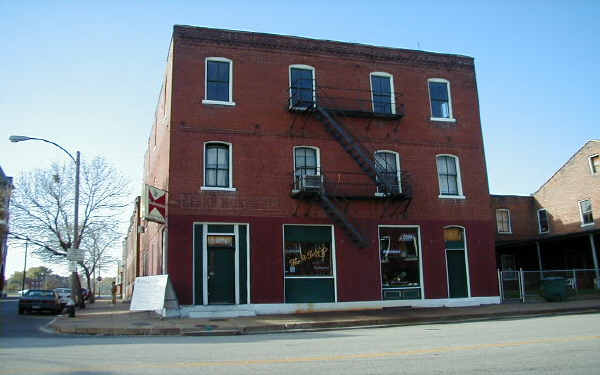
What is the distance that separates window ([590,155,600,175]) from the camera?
36688mm

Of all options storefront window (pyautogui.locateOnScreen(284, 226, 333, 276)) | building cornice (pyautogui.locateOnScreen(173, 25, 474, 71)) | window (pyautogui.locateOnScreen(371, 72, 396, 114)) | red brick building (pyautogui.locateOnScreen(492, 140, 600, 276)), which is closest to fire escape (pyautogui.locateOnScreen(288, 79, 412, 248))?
window (pyautogui.locateOnScreen(371, 72, 396, 114))

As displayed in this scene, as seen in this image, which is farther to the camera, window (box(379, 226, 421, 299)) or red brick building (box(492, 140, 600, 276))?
red brick building (box(492, 140, 600, 276))

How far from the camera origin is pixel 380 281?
73.9 ft

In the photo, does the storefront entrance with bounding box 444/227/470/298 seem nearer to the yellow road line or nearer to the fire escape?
the fire escape

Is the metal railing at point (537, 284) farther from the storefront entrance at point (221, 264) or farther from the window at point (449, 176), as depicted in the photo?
the storefront entrance at point (221, 264)

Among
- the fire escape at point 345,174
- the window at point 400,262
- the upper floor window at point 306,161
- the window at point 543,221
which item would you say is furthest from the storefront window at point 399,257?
the window at point 543,221

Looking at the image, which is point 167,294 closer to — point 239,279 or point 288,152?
point 239,279

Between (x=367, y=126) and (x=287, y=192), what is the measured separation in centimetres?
482

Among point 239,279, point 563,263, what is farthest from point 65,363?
point 563,263

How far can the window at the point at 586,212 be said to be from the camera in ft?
122

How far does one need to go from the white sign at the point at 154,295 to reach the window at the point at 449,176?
12633mm

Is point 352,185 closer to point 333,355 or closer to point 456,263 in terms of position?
point 456,263

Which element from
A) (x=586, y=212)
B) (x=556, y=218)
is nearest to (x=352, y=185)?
(x=586, y=212)

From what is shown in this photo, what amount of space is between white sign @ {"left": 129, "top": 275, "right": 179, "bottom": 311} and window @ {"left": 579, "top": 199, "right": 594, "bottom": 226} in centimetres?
3008
